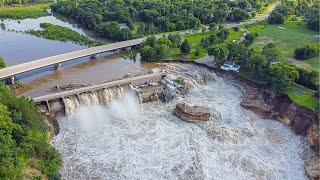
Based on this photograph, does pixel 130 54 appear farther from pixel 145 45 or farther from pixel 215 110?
pixel 215 110

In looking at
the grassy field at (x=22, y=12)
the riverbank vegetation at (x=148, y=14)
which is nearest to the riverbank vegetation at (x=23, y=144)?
the riverbank vegetation at (x=148, y=14)

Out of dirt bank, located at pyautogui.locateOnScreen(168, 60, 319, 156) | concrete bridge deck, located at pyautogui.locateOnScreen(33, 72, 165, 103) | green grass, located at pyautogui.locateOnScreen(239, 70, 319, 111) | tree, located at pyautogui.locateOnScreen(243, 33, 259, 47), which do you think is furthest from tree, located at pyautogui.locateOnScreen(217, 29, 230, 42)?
green grass, located at pyautogui.locateOnScreen(239, 70, 319, 111)

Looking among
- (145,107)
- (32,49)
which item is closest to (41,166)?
(145,107)

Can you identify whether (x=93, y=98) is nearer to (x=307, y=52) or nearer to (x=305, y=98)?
(x=305, y=98)

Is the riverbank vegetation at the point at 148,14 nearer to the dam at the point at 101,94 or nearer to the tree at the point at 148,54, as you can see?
the tree at the point at 148,54

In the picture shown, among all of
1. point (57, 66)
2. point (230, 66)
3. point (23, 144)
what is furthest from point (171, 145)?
point (57, 66)

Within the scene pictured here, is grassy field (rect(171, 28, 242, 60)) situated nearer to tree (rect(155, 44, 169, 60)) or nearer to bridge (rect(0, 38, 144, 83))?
tree (rect(155, 44, 169, 60))
